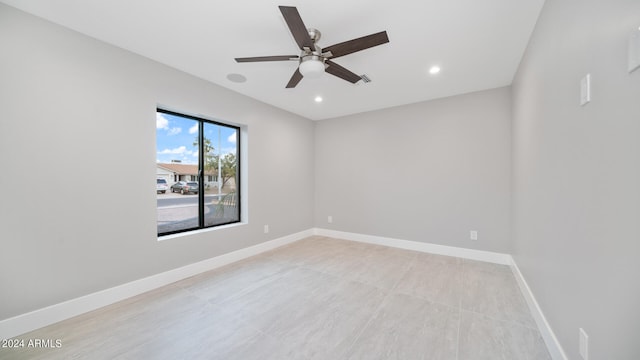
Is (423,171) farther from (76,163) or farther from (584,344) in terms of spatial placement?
(76,163)

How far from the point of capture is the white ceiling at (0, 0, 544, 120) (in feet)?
5.58

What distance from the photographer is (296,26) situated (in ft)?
5.03

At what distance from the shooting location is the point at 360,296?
7.49 ft

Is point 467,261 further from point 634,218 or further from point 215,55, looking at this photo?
point 215,55

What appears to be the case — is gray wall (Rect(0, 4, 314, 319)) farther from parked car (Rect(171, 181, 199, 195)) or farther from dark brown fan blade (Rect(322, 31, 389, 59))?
dark brown fan blade (Rect(322, 31, 389, 59))

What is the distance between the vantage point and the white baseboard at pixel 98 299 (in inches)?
66.3

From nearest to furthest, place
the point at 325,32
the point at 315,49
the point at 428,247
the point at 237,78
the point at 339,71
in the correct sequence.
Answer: the point at 315,49, the point at 325,32, the point at 339,71, the point at 237,78, the point at 428,247

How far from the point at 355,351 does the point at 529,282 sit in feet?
6.03

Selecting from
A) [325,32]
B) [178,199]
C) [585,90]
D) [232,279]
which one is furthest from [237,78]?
[585,90]

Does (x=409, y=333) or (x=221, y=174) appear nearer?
(x=409, y=333)

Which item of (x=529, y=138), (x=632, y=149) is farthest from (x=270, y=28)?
(x=529, y=138)

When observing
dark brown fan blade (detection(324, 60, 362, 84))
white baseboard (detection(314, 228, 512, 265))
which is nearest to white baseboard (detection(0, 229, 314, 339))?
white baseboard (detection(314, 228, 512, 265))

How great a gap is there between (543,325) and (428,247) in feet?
6.42

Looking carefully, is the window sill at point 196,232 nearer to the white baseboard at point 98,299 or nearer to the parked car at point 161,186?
the white baseboard at point 98,299
